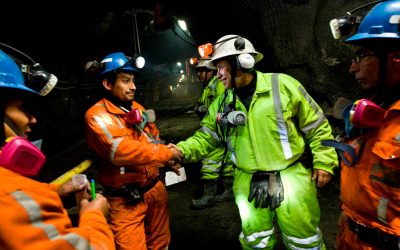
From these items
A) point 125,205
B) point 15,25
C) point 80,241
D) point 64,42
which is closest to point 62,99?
point 64,42

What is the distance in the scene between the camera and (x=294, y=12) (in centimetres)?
641

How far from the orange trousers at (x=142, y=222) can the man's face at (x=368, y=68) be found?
7.19 ft

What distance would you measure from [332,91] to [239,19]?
406cm

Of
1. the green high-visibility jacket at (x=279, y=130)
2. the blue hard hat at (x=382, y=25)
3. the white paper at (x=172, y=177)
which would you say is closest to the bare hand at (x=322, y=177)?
the green high-visibility jacket at (x=279, y=130)

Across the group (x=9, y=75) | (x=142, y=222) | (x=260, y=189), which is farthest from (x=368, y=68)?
(x=142, y=222)

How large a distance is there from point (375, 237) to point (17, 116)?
2.15m

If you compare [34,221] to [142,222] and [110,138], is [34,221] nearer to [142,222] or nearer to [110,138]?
[110,138]

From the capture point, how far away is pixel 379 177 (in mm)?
1504

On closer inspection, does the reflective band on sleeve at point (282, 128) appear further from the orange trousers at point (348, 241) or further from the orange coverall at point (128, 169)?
the orange coverall at point (128, 169)

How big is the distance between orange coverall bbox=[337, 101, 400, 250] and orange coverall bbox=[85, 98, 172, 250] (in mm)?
1615

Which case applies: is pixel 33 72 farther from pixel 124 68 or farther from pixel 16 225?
pixel 124 68

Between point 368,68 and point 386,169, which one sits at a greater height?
point 368,68

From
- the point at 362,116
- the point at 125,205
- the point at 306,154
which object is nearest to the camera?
the point at 362,116

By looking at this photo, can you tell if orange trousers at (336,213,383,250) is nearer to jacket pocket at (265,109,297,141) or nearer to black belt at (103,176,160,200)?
jacket pocket at (265,109,297,141)
